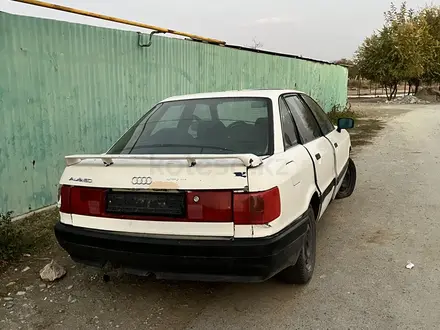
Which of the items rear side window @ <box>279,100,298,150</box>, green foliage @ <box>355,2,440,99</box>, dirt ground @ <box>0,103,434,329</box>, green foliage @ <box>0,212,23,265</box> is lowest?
dirt ground @ <box>0,103,434,329</box>

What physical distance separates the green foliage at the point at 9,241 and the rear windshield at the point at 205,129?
1399mm

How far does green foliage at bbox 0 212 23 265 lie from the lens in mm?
3858

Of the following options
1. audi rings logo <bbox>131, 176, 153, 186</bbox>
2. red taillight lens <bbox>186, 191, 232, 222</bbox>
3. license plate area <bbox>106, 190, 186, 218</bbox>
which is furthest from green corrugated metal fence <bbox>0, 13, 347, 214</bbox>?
red taillight lens <bbox>186, 191, 232, 222</bbox>

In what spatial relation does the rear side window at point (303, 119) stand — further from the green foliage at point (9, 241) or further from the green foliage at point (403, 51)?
the green foliage at point (403, 51)

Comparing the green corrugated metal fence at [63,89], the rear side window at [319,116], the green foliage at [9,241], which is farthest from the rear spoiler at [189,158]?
the green corrugated metal fence at [63,89]

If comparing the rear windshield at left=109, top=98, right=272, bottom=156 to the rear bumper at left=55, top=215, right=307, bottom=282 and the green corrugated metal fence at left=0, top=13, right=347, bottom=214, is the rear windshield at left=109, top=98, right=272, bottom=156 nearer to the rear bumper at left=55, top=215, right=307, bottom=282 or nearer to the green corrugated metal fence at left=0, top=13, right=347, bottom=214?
the rear bumper at left=55, top=215, right=307, bottom=282

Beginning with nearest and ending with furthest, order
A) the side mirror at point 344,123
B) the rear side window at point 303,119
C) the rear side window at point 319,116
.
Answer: the rear side window at point 303,119 < the rear side window at point 319,116 < the side mirror at point 344,123

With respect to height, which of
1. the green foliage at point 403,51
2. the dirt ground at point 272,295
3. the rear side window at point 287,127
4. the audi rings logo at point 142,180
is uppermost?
the green foliage at point 403,51

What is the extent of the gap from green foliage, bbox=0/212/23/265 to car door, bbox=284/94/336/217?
2.84 meters

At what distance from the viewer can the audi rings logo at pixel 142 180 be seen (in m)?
2.76

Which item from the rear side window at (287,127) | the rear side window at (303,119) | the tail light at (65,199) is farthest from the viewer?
the rear side window at (303,119)

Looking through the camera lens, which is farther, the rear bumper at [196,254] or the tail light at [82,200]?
the tail light at [82,200]

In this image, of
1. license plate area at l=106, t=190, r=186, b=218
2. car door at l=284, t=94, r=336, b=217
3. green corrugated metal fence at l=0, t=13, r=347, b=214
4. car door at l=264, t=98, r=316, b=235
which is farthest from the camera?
green corrugated metal fence at l=0, t=13, r=347, b=214

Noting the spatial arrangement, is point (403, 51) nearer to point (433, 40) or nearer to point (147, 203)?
point (433, 40)
